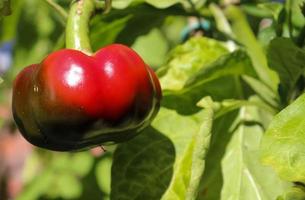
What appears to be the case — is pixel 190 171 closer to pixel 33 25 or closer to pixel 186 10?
pixel 186 10

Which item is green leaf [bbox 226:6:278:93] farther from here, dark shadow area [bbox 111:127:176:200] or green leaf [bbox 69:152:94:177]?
green leaf [bbox 69:152:94:177]

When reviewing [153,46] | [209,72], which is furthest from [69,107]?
[153,46]

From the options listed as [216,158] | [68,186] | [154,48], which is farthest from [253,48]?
[68,186]

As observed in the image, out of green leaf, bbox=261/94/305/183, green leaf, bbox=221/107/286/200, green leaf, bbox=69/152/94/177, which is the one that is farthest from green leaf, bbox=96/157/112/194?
green leaf, bbox=261/94/305/183

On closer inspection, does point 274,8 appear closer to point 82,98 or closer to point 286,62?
point 286,62

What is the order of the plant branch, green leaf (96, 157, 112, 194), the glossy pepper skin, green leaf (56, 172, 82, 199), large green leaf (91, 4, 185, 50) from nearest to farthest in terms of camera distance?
the glossy pepper skin, the plant branch, large green leaf (91, 4, 185, 50), green leaf (96, 157, 112, 194), green leaf (56, 172, 82, 199)

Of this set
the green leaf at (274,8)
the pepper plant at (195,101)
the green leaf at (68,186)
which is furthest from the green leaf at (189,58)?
the green leaf at (68,186)
